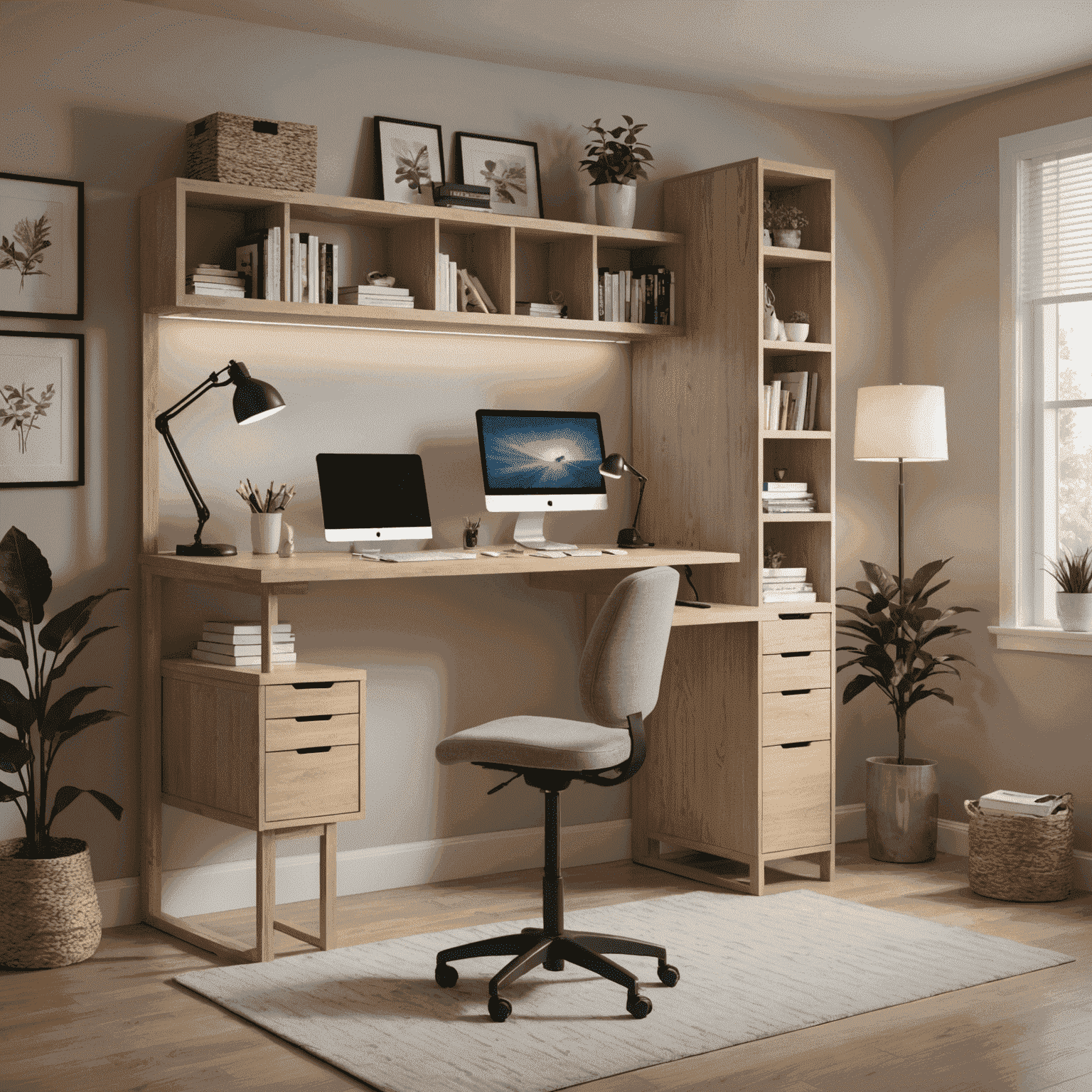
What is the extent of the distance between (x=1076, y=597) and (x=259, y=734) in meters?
2.65

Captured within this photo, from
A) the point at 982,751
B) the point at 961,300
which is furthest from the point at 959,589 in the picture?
the point at 961,300

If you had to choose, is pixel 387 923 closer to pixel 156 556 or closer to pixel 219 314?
pixel 156 556

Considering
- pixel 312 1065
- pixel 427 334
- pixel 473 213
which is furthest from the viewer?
pixel 427 334

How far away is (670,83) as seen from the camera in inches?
187

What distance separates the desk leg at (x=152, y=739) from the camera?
3.89 meters

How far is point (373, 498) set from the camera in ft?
13.5

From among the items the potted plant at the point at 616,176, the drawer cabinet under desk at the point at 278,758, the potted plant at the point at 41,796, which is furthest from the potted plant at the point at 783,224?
the potted plant at the point at 41,796

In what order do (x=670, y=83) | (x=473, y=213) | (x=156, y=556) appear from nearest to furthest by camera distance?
(x=156, y=556) < (x=473, y=213) < (x=670, y=83)

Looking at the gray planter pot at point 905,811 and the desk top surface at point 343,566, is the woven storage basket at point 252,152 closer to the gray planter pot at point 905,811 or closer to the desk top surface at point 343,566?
the desk top surface at point 343,566

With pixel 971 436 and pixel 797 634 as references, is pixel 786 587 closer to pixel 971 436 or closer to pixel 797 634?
pixel 797 634

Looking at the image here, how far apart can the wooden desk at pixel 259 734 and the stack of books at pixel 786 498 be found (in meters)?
0.83

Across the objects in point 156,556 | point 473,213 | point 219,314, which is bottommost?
point 156,556

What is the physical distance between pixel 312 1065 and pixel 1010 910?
2238 millimetres

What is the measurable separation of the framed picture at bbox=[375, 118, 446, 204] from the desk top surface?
111cm
